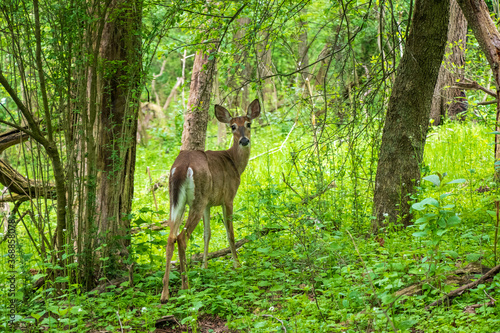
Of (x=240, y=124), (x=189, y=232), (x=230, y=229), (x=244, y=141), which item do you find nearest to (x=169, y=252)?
(x=189, y=232)

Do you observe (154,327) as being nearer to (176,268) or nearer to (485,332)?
(176,268)

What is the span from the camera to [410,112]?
5.02 m

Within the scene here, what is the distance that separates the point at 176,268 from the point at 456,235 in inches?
109

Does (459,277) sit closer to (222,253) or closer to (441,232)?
(441,232)

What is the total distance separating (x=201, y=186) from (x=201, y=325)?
169 centimetres

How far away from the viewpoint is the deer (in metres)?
4.94

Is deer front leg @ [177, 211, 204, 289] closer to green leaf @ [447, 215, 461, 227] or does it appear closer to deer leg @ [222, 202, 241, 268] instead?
deer leg @ [222, 202, 241, 268]

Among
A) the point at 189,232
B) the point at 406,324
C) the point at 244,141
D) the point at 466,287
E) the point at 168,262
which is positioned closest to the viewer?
the point at 406,324

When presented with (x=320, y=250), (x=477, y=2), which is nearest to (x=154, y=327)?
(x=320, y=250)

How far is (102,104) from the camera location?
5.14 m

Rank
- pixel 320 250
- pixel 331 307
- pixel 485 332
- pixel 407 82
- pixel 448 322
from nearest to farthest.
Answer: pixel 485 332 < pixel 448 322 < pixel 331 307 < pixel 320 250 < pixel 407 82

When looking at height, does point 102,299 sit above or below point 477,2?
below

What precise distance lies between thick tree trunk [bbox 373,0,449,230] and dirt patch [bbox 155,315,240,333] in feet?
6.54

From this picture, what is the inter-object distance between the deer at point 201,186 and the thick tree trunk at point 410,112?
1669 mm
